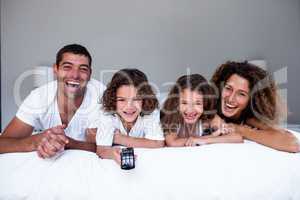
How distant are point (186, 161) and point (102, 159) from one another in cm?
23

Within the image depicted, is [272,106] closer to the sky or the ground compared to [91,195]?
closer to the sky

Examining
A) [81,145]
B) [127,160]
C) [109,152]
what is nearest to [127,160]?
[127,160]

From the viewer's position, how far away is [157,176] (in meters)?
0.67

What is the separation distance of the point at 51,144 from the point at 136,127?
0.87ft

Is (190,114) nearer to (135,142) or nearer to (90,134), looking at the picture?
(135,142)

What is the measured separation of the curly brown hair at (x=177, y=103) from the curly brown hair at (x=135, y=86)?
1.8 inches

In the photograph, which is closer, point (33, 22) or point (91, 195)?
point (91, 195)

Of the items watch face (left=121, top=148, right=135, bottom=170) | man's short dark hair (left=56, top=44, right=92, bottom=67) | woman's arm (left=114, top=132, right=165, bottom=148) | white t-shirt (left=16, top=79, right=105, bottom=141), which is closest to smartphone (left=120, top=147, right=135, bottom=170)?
watch face (left=121, top=148, right=135, bottom=170)

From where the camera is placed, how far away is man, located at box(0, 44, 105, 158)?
850 millimetres

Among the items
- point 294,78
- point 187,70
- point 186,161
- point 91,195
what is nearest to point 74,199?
point 91,195

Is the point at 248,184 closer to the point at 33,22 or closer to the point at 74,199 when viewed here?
the point at 74,199

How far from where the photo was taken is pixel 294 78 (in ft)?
3.14

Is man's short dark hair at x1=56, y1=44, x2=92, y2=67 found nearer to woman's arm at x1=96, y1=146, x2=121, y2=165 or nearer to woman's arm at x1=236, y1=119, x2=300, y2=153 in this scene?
woman's arm at x1=96, y1=146, x2=121, y2=165

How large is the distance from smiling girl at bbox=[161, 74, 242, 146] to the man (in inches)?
9.2
